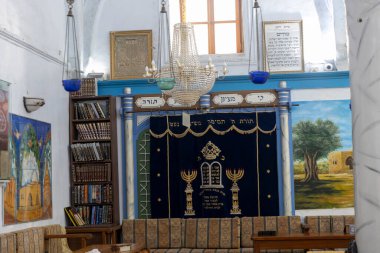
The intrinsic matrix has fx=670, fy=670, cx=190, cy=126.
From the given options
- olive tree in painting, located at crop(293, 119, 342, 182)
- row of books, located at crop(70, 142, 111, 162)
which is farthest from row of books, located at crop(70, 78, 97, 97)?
olive tree in painting, located at crop(293, 119, 342, 182)

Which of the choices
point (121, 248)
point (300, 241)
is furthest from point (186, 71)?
point (300, 241)

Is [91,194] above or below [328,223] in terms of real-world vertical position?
above

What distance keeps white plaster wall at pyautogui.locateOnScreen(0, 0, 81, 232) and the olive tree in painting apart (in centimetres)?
348

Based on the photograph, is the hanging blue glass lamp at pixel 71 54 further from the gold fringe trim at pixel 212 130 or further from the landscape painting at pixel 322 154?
the landscape painting at pixel 322 154

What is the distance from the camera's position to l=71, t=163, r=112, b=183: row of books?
32.9ft

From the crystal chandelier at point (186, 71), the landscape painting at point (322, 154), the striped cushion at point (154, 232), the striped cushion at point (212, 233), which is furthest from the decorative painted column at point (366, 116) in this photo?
the landscape painting at point (322, 154)

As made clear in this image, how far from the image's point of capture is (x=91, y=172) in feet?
32.9

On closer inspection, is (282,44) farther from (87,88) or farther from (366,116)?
(366,116)

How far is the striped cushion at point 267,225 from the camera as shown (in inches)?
375

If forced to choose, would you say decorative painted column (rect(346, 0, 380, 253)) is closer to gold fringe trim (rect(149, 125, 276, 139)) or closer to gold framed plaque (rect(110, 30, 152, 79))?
gold fringe trim (rect(149, 125, 276, 139))

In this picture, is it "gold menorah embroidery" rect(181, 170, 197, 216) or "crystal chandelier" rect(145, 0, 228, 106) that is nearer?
"crystal chandelier" rect(145, 0, 228, 106)

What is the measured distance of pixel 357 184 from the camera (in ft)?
7.55

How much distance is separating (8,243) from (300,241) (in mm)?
3530

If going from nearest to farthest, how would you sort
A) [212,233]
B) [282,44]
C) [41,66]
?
[41,66]
[212,233]
[282,44]
